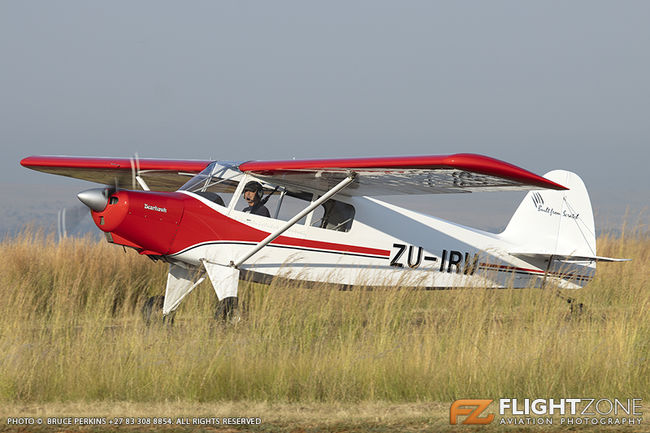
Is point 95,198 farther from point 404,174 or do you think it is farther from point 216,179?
point 404,174

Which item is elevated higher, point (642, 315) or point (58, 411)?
point (642, 315)

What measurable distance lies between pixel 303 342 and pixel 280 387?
133 cm

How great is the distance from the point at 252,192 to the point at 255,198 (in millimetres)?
93

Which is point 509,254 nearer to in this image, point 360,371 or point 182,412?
point 360,371

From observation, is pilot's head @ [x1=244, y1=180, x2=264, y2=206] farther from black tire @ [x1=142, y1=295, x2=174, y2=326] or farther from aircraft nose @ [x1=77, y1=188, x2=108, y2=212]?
aircraft nose @ [x1=77, y1=188, x2=108, y2=212]

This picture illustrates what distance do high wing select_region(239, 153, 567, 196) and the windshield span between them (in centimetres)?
17

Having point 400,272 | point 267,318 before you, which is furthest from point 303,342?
point 400,272

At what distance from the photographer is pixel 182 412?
542 cm

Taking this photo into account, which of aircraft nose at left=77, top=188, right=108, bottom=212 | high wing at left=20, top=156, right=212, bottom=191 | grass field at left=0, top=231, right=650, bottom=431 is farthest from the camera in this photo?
high wing at left=20, top=156, right=212, bottom=191

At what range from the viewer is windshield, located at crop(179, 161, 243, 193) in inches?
372

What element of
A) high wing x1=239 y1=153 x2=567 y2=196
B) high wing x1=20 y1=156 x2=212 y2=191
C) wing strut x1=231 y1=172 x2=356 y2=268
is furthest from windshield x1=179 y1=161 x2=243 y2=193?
high wing x1=20 y1=156 x2=212 y2=191

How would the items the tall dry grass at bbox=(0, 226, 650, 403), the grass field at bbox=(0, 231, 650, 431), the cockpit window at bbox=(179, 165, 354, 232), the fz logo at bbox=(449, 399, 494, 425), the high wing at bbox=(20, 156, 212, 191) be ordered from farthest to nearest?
the high wing at bbox=(20, 156, 212, 191) < the cockpit window at bbox=(179, 165, 354, 232) < the tall dry grass at bbox=(0, 226, 650, 403) < the grass field at bbox=(0, 231, 650, 431) < the fz logo at bbox=(449, 399, 494, 425)

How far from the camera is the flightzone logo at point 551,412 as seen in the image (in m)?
5.32

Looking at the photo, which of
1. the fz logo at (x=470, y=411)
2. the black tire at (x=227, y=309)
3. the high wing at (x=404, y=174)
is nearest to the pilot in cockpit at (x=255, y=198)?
the high wing at (x=404, y=174)
